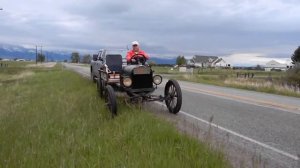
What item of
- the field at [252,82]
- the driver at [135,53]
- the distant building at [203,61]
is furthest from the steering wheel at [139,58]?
the distant building at [203,61]

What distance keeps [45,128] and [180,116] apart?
376 centimetres

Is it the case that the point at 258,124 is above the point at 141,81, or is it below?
below

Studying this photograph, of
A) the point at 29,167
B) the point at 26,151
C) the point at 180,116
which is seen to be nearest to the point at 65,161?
the point at 29,167

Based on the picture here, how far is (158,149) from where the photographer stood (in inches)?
254

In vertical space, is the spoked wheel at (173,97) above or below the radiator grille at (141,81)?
below

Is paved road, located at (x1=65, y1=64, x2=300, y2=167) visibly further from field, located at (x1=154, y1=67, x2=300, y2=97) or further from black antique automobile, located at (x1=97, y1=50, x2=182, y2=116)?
field, located at (x1=154, y1=67, x2=300, y2=97)

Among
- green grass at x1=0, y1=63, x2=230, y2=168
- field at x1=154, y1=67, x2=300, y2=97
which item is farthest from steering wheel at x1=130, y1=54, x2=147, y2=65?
field at x1=154, y1=67, x2=300, y2=97

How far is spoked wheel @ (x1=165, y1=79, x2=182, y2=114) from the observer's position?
11234 mm

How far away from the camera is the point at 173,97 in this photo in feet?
38.1

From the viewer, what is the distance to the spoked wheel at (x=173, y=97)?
11.2 m

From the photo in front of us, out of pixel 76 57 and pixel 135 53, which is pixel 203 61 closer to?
pixel 76 57

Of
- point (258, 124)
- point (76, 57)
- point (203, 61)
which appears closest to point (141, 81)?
point (258, 124)

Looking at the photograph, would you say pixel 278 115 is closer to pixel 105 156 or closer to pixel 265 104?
pixel 265 104

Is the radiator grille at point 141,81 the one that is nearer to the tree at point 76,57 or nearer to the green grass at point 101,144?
the green grass at point 101,144
